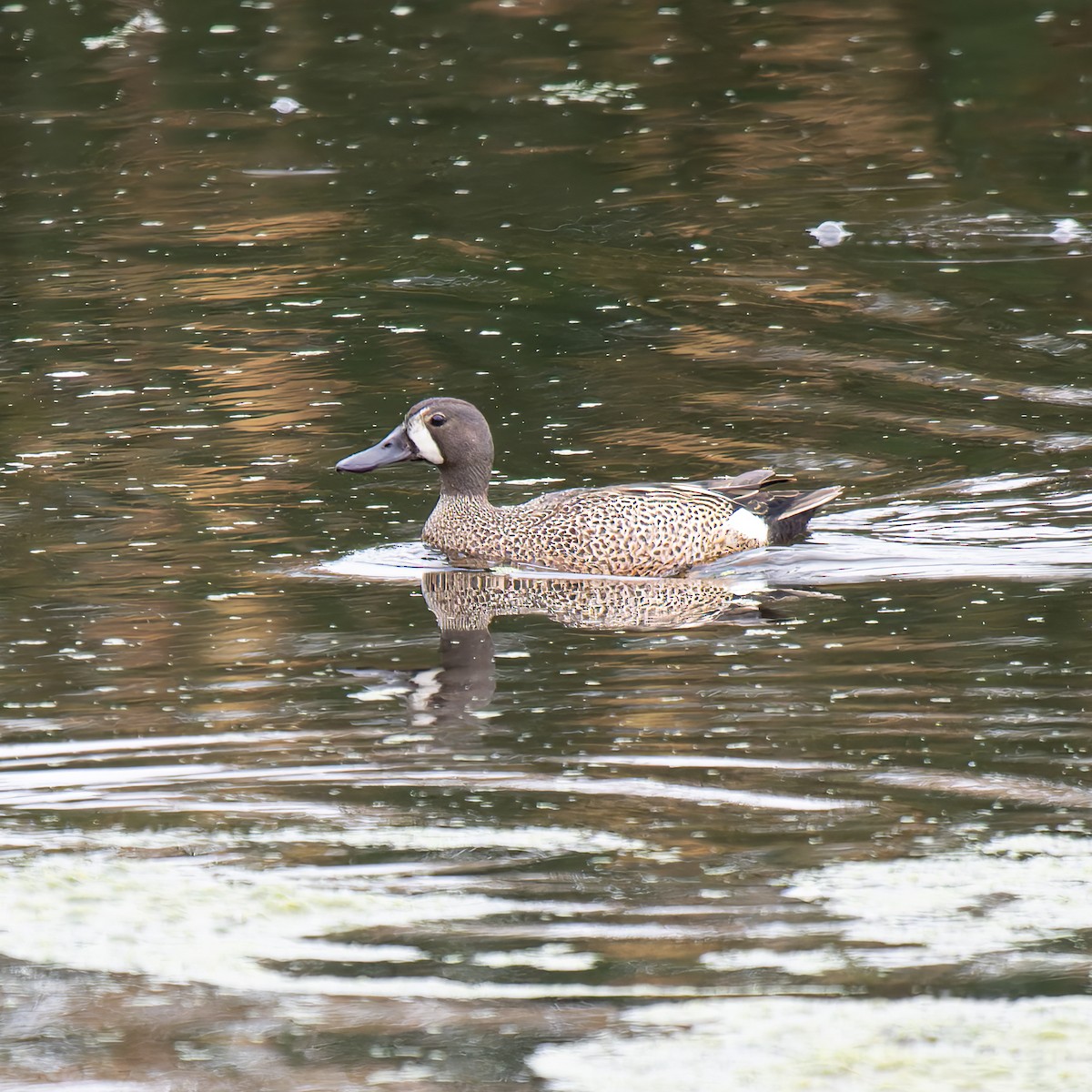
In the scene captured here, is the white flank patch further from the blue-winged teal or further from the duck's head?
the duck's head

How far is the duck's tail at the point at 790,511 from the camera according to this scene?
34.7 ft

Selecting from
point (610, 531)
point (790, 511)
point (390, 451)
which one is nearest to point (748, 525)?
point (790, 511)

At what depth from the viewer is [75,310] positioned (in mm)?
15391

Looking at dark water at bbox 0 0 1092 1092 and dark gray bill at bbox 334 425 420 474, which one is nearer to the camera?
dark water at bbox 0 0 1092 1092

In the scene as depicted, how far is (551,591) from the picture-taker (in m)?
10.0

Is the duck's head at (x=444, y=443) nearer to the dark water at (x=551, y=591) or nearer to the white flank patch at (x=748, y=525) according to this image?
the dark water at (x=551, y=591)

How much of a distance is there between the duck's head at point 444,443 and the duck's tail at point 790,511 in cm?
145

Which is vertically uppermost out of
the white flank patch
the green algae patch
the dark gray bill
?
the green algae patch

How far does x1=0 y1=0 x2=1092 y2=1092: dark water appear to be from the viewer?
204 inches

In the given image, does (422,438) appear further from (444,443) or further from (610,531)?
(610,531)

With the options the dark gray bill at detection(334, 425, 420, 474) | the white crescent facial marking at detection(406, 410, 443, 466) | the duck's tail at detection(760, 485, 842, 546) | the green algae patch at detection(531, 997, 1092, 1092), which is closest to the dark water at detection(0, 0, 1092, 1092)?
the green algae patch at detection(531, 997, 1092, 1092)

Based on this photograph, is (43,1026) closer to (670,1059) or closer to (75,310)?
(670,1059)

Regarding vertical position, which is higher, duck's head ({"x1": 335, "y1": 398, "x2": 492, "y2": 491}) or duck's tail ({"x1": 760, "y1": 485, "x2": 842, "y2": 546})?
duck's head ({"x1": 335, "y1": 398, "x2": 492, "y2": 491})

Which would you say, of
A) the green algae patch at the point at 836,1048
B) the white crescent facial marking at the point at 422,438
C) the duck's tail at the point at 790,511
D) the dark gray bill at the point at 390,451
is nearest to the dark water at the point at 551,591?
the green algae patch at the point at 836,1048
